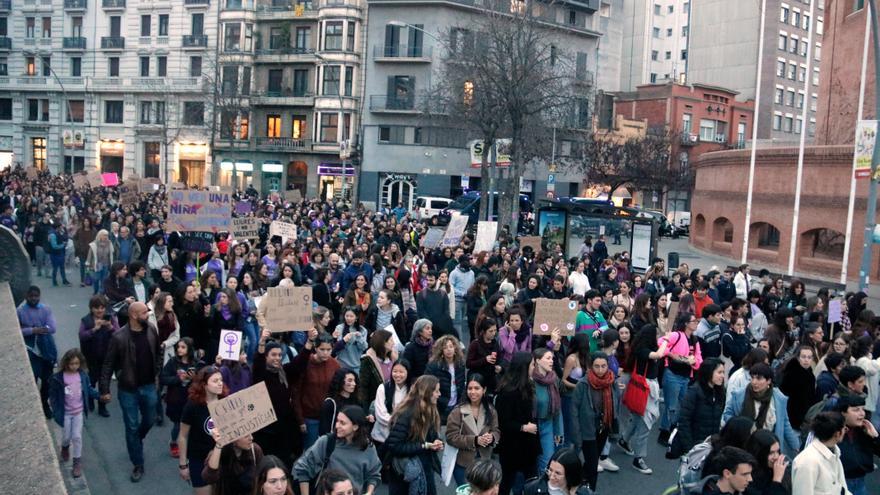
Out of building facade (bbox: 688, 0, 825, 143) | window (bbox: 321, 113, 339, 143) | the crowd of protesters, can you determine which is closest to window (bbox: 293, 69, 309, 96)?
window (bbox: 321, 113, 339, 143)

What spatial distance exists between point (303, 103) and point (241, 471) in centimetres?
5041

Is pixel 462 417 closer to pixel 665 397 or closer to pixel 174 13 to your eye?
pixel 665 397

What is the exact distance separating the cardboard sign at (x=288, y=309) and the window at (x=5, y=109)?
2574 inches

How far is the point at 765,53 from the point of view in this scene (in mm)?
66562

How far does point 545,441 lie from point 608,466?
1981mm

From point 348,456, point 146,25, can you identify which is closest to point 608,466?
point 348,456

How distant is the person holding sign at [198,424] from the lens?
6.47 m

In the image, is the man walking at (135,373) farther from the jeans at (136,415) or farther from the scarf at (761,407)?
the scarf at (761,407)

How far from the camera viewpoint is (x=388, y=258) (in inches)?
615

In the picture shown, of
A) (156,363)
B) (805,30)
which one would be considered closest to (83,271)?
(156,363)

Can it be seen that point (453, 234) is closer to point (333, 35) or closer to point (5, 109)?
point (333, 35)

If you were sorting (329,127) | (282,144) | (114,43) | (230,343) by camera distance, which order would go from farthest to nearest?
(114,43) → (282,144) → (329,127) → (230,343)

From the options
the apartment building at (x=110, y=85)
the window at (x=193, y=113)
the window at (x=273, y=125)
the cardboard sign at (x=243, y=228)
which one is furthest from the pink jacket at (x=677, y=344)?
the window at (x=193, y=113)

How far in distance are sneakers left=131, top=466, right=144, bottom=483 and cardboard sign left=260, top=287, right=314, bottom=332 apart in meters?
1.87
